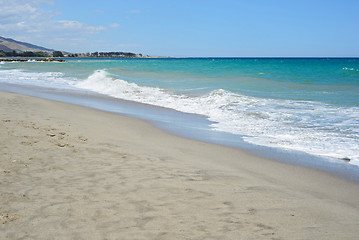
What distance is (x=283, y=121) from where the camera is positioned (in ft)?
32.7

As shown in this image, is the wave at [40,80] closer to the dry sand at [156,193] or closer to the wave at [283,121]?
the wave at [283,121]

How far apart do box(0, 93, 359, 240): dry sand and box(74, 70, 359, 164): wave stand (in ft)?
5.11

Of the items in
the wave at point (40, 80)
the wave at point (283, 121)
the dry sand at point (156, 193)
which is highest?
the wave at point (40, 80)

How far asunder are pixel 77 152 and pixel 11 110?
5251 millimetres

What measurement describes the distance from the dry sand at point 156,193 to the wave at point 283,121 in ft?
5.11

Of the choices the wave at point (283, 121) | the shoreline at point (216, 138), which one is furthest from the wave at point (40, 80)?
the shoreline at point (216, 138)

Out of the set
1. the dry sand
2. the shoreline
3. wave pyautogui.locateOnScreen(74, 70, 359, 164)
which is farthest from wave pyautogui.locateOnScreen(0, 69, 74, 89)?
the dry sand

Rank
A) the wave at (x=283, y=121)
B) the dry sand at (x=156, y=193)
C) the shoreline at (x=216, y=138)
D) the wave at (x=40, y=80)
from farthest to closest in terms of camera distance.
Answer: the wave at (x=40, y=80) < the wave at (x=283, y=121) < the shoreline at (x=216, y=138) < the dry sand at (x=156, y=193)

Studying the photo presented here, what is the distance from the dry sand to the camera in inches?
129

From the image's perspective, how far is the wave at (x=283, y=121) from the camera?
7.27m

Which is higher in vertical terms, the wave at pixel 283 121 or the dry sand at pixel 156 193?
the wave at pixel 283 121

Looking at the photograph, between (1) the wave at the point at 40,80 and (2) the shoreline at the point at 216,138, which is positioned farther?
(1) the wave at the point at 40,80

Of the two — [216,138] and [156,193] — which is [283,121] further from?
[156,193]

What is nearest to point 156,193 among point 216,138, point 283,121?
point 216,138
